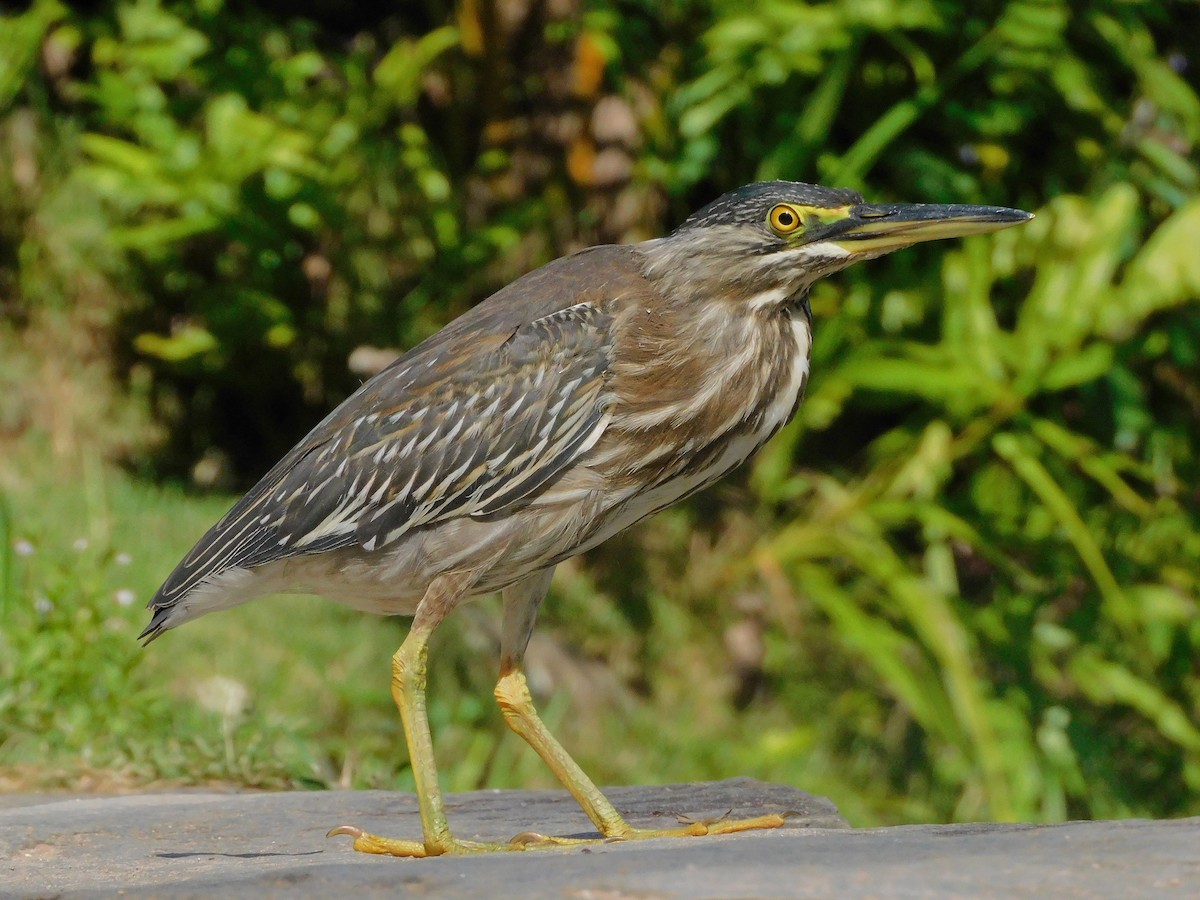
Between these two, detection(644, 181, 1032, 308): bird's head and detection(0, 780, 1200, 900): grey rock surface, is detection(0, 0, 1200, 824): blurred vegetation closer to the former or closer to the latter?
detection(0, 780, 1200, 900): grey rock surface

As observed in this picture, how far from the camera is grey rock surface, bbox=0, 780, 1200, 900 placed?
2877mm

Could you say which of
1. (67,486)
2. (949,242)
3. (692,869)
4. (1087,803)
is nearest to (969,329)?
(949,242)

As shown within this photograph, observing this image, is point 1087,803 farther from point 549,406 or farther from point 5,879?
point 5,879

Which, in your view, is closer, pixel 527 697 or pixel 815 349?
pixel 527 697

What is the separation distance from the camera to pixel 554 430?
164 inches

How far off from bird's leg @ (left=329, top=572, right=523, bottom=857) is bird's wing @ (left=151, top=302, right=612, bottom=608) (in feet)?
0.72

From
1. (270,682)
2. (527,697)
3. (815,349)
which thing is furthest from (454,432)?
(815,349)

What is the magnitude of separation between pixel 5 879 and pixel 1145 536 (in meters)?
5.47

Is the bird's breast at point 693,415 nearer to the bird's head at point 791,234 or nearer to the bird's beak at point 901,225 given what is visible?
the bird's head at point 791,234

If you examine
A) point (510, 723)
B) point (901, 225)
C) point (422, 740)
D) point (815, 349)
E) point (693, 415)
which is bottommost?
point (510, 723)

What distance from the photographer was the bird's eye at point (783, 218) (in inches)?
168

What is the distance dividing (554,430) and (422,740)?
90 centimetres

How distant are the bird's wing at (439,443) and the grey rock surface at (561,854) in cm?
70

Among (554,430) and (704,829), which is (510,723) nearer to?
(704,829)
